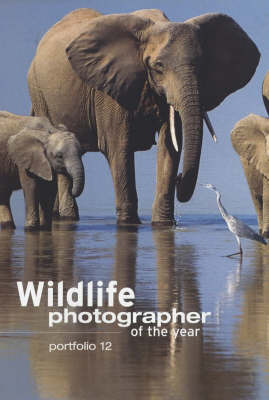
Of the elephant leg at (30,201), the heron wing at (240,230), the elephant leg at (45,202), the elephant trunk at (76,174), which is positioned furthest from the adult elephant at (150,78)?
the heron wing at (240,230)

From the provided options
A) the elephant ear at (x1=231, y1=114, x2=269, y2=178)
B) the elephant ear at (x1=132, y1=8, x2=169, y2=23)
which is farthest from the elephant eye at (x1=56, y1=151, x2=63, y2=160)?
the elephant ear at (x1=231, y1=114, x2=269, y2=178)

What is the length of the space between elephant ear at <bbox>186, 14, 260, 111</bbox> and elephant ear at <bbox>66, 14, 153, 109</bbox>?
36.2 inches

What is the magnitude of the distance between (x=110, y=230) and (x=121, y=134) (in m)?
1.57

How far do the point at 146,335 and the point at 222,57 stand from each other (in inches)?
477

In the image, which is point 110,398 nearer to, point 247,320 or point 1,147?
point 247,320

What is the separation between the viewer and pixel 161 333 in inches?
257

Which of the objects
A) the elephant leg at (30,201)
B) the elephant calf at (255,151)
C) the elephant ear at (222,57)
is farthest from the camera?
the elephant calf at (255,151)

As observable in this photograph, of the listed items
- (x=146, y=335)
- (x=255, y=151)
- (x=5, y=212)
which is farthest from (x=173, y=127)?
(x=146, y=335)

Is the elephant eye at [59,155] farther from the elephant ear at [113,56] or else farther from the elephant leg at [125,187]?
the elephant ear at [113,56]

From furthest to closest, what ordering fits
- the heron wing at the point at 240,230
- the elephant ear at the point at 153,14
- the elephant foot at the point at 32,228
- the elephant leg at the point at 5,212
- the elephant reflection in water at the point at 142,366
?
the elephant ear at the point at 153,14 < the elephant leg at the point at 5,212 < the elephant foot at the point at 32,228 < the heron wing at the point at 240,230 < the elephant reflection in water at the point at 142,366

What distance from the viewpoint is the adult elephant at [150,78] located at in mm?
16656

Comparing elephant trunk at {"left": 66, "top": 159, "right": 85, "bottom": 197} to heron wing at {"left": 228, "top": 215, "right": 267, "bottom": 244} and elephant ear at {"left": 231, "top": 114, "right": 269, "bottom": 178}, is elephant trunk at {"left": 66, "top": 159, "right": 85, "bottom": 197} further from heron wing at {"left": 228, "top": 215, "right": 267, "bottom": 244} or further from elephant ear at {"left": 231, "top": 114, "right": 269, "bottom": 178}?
heron wing at {"left": 228, "top": 215, "right": 267, "bottom": 244}

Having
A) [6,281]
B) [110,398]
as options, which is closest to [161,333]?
[110,398]

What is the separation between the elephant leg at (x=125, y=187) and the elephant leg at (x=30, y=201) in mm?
1474
